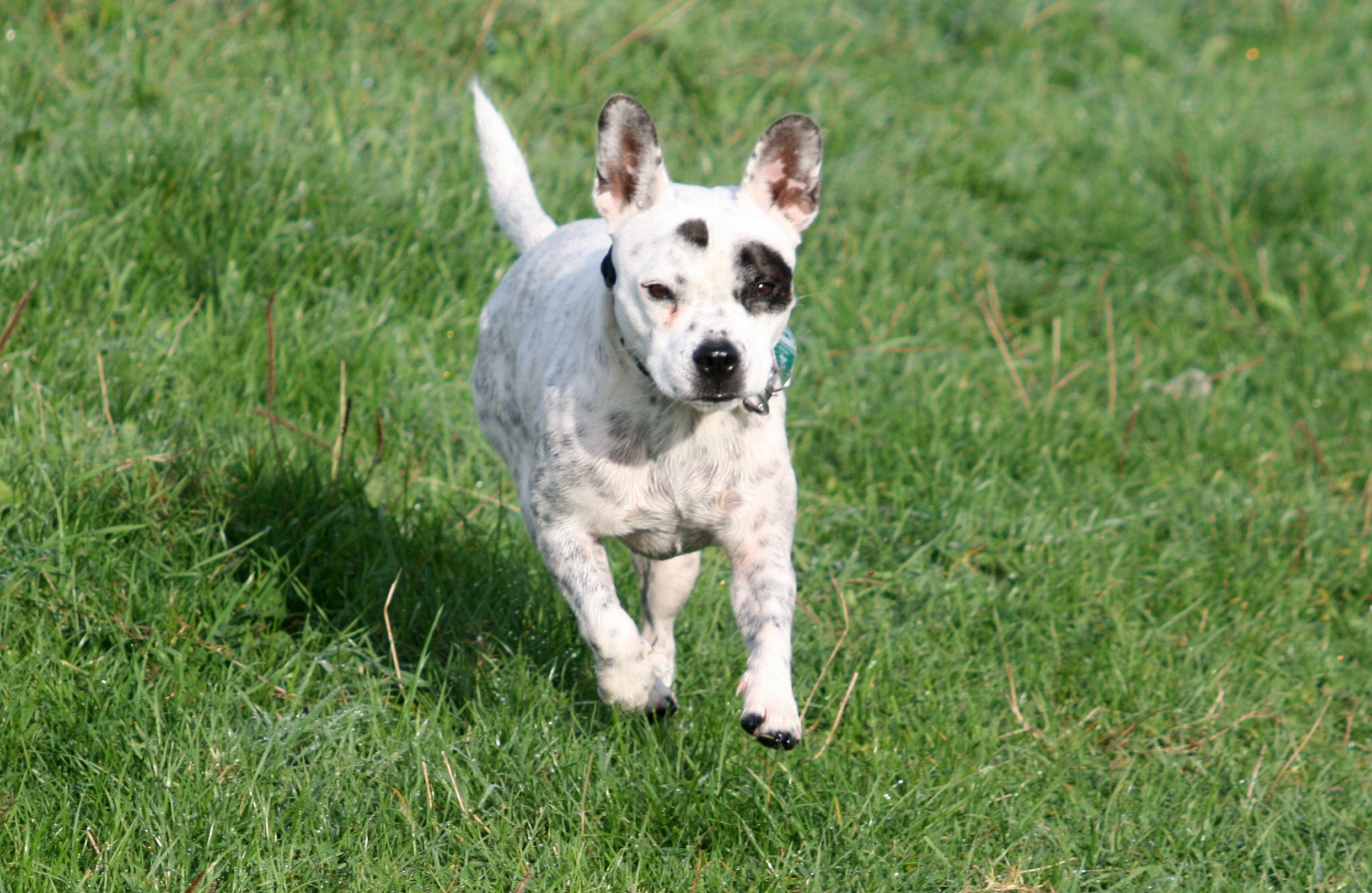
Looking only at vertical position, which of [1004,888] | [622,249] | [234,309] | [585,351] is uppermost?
[622,249]

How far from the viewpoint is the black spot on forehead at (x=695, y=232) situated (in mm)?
3242

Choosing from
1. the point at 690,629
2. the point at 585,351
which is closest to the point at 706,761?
the point at 690,629

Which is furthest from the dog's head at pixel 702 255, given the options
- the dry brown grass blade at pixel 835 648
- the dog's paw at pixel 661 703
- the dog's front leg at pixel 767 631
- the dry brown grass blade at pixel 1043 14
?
the dry brown grass blade at pixel 1043 14

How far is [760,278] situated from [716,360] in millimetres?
290

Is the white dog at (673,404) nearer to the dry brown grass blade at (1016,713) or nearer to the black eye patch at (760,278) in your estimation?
the black eye patch at (760,278)

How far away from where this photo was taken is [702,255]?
323 cm

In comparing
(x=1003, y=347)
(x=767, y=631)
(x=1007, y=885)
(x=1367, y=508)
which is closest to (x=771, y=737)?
(x=767, y=631)

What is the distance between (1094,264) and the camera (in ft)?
23.4

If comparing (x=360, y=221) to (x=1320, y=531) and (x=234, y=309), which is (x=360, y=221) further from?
(x=1320, y=531)

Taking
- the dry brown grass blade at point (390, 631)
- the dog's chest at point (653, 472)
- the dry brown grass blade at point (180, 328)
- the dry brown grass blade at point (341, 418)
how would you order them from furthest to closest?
the dry brown grass blade at point (180, 328) → the dry brown grass blade at point (341, 418) → the dry brown grass blade at point (390, 631) → the dog's chest at point (653, 472)

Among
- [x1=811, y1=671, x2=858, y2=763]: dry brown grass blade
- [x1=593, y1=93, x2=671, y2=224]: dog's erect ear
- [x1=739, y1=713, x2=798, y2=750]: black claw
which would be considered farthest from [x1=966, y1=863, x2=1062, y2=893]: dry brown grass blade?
[x1=593, y1=93, x2=671, y2=224]: dog's erect ear

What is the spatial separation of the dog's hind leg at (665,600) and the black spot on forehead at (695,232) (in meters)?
1.10

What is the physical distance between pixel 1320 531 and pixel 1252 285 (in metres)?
2.05

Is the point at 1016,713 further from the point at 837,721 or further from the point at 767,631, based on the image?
the point at 767,631
